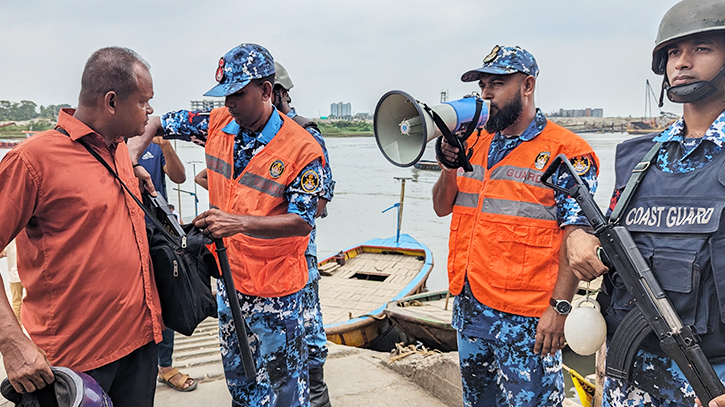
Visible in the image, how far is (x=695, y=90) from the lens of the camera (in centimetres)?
155

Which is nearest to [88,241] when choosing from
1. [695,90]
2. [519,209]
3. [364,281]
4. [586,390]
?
[519,209]

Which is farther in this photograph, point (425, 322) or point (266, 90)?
point (425, 322)

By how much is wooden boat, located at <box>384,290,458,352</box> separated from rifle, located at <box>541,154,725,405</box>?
15.8ft

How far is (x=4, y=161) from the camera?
161 cm

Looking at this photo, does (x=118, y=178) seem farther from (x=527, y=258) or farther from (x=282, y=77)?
(x=282, y=77)

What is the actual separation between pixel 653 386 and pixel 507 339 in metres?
0.68

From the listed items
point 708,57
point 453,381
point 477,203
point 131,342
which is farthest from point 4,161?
point 453,381

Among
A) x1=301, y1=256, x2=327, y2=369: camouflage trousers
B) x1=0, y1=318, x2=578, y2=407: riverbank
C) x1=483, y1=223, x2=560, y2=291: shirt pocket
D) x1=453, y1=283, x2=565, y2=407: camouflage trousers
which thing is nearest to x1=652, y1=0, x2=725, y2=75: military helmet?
x1=483, y1=223, x2=560, y2=291: shirt pocket

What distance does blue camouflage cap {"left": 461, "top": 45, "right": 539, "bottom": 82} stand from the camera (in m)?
2.29

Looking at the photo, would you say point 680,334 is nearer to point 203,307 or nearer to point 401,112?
point 401,112

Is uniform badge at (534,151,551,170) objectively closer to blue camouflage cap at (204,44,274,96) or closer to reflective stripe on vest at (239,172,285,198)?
reflective stripe on vest at (239,172,285,198)

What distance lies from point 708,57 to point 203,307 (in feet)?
6.87

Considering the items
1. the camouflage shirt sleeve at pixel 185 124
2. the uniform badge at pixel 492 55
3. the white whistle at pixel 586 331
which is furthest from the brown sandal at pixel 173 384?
the uniform badge at pixel 492 55

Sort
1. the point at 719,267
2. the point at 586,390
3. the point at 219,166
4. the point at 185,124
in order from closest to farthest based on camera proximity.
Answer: the point at 719,267 < the point at 219,166 < the point at 185,124 < the point at 586,390
